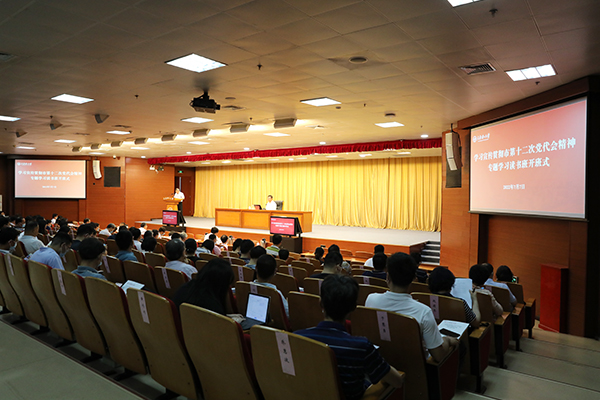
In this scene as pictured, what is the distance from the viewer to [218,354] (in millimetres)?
2074

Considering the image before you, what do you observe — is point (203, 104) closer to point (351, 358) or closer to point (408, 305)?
point (408, 305)

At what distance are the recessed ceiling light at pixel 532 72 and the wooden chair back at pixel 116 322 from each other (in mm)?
5315

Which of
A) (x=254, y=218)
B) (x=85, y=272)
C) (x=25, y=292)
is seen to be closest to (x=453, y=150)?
(x=85, y=272)

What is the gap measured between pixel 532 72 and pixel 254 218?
37.4 feet

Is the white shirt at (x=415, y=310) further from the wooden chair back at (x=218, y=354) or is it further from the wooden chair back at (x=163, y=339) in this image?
the wooden chair back at (x=163, y=339)

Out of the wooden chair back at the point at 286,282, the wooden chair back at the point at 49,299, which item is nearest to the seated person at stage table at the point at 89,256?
the wooden chair back at the point at 49,299

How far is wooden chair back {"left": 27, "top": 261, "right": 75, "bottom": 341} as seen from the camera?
3.37 meters

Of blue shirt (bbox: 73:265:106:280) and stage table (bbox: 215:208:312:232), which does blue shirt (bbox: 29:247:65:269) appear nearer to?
blue shirt (bbox: 73:265:106:280)

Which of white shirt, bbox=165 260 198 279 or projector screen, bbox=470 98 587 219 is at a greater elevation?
projector screen, bbox=470 98 587 219

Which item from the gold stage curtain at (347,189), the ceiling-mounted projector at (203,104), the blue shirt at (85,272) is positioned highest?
the ceiling-mounted projector at (203,104)

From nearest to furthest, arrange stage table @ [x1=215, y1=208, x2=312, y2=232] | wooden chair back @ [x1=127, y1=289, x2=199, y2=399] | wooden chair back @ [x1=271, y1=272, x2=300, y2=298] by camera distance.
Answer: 1. wooden chair back @ [x1=127, y1=289, x2=199, y2=399]
2. wooden chair back @ [x1=271, y1=272, x2=300, y2=298]
3. stage table @ [x1=215, y1=208, x2=312, y2=232]

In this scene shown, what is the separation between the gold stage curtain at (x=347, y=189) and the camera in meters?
16.6

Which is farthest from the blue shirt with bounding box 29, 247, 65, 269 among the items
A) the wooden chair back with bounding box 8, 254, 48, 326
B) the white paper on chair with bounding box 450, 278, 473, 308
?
the white paper on chair with bounding box 450, 278, 473, 308

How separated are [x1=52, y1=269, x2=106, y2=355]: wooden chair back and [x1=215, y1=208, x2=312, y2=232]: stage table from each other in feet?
35.4
